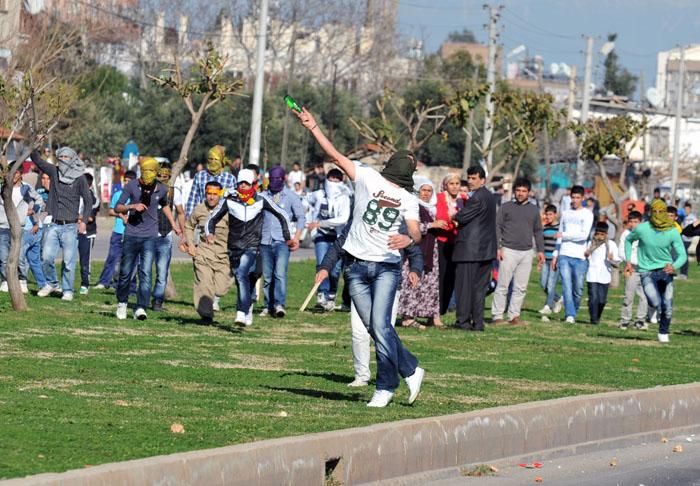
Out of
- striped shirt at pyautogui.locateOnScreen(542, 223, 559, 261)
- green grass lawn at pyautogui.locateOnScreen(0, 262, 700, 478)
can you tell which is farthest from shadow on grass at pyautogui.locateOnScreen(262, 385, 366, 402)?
striped shirt at pyautogui.locateOnScreen(542, 223, 559, 261)

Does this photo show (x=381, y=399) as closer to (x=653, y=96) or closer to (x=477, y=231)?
(x=477, y=231)

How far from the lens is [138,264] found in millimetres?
18312

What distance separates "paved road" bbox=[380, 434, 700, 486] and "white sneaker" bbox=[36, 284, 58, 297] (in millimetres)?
10533

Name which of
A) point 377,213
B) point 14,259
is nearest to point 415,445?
point 377,213

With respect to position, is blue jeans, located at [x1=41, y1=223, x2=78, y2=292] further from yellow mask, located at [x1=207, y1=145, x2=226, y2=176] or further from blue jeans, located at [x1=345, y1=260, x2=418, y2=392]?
blue jeans, located at [x1=345, y1=260, x2=418, y2=392]

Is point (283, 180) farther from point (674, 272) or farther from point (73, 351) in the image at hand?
point (73, 351)

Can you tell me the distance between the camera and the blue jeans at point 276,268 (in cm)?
2000

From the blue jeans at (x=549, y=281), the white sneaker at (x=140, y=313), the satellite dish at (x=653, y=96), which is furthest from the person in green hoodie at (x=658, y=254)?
the satellite dish at (x=653, y=96)

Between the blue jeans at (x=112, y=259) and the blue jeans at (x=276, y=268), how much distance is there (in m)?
2.74

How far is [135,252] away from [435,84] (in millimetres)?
68831

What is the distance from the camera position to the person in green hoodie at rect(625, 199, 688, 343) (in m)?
19.7

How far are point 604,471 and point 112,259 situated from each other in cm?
1286

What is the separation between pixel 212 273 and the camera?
60.5 feet

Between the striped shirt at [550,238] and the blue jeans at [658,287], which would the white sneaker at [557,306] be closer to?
the striped shirt at [550,238]
